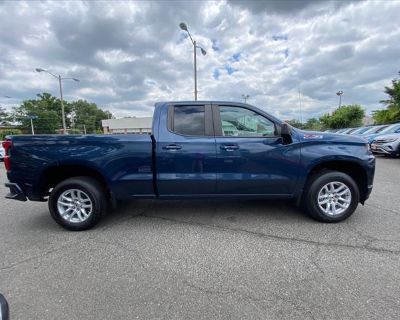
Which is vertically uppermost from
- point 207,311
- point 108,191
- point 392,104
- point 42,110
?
point 42,110

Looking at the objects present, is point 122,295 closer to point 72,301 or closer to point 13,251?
point 72,301

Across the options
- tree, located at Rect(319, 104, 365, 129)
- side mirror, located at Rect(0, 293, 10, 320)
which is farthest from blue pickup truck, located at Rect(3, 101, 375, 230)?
tree, located at Rect(319, 104, 365, 129)

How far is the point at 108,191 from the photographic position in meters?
3.85

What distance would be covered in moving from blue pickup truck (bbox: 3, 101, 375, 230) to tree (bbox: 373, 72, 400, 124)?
23.9 meters

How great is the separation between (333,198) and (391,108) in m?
26.5

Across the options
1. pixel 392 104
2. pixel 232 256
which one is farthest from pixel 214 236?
pixel 392 104

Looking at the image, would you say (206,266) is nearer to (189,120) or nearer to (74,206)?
(189,120)

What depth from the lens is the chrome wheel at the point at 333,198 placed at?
12.6 ft

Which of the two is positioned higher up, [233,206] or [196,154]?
[196,154]

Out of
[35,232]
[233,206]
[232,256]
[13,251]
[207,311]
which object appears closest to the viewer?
[207,311]

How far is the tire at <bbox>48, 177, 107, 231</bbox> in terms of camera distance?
145 inches

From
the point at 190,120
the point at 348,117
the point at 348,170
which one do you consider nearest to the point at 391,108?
the point at 348,117

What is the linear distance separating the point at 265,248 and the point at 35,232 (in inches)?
131

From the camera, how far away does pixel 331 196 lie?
12.6 feet
